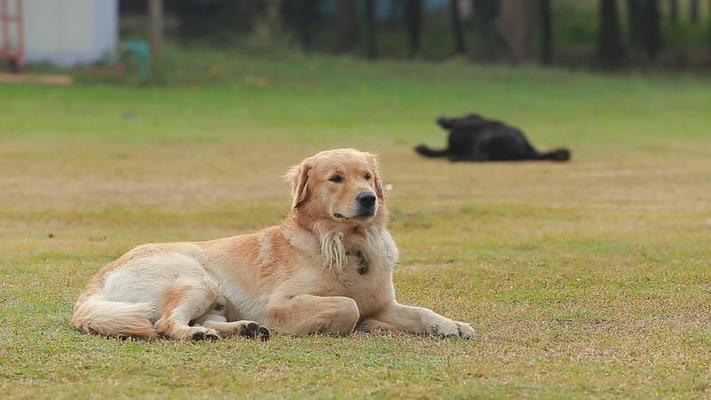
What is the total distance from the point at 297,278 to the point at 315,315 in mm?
355

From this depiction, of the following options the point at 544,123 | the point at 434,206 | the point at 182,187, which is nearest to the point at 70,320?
the point at 434,206

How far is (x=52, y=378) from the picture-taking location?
22.7 ft

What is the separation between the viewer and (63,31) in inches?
1506

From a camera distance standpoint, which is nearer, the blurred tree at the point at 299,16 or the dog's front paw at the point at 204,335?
the dog's front paw at the point at 204,335

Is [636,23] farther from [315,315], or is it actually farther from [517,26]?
[315,315]

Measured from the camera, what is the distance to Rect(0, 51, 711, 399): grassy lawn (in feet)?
23.1

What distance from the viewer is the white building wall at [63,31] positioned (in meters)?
37.9

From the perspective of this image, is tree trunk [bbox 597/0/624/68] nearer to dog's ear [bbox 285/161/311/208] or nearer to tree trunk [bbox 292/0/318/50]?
tree trunk [bbox 292/0/318/50]

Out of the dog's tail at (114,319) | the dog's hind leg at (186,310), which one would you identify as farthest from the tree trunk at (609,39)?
the dog's tail at (114,319)

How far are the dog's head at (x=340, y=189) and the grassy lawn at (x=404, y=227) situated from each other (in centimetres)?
71

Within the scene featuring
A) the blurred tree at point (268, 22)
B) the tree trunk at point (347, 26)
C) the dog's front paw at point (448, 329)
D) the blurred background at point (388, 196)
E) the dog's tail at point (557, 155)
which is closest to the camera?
the blurred background at point (388, 196)

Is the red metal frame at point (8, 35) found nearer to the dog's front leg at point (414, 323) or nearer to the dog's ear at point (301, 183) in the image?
the dog's ear at point (301, 183)

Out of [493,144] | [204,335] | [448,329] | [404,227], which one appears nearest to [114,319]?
[204,335]

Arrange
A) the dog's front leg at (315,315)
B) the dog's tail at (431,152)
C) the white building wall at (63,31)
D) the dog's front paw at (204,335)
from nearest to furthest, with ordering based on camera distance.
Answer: the dog's front paw at (204,335), the dog's front leg at (315,315), the dog's tail at (431,152), the white building wall at (63,31)
